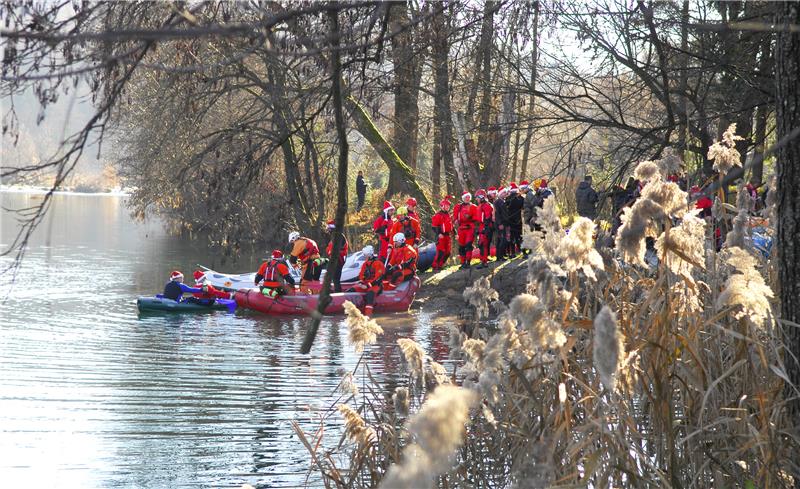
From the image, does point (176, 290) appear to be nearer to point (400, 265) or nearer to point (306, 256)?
point (306, 256)

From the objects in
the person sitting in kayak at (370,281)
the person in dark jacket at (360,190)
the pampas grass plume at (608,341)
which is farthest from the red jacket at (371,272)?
the pampas grass plume at (608,341)

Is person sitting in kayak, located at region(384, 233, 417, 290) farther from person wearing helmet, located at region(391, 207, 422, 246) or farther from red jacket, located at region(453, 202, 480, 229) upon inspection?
red jacket, located at region(453, 202, 480, 229)

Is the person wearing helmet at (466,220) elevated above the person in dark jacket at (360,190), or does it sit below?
below

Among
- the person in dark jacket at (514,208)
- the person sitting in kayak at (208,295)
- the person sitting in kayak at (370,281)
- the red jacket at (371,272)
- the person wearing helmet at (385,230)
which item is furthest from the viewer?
the person wearing helmet at (385,230)

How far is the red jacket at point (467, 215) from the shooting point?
2231 cm

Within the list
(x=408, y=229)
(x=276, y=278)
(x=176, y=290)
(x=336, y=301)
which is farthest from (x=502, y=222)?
(x=176, y=290)

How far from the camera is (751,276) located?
4203mm

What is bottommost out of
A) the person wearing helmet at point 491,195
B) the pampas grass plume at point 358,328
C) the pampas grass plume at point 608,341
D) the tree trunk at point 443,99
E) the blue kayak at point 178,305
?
the blue kayak at point 178,305

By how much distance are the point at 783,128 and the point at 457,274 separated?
18568 millimetres

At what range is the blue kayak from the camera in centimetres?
2009

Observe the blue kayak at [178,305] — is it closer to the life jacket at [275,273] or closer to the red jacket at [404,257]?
the life jacket at [275,273]

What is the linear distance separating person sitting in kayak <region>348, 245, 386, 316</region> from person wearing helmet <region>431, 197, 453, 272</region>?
214 cm

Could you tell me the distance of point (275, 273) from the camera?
20.2m

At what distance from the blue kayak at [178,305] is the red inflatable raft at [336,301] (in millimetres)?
465
